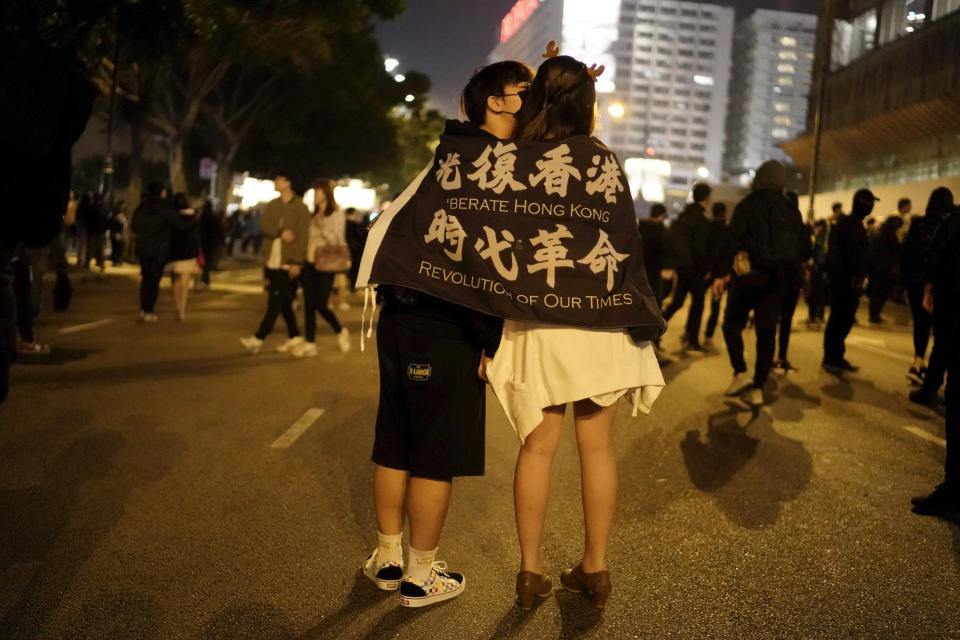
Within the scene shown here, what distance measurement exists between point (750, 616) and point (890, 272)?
12.2 m

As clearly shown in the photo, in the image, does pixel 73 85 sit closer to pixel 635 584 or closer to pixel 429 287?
pixel 429 287

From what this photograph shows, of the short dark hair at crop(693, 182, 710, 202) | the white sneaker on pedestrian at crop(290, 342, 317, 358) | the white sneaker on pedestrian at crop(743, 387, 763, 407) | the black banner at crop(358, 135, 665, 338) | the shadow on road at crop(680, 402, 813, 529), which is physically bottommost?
the white sneaker on pedestrian at crop(290, 342, 317, 358)

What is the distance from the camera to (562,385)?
10.4 feet

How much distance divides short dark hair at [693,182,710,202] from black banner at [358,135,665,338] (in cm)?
782

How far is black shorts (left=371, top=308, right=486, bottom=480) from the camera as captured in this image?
10.5 ft

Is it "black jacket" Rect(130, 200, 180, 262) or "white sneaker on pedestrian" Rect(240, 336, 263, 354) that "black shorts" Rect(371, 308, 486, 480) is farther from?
"black jacket" Rect(130, 200, 180, 262)

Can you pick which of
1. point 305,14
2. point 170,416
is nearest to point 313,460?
point 170,416

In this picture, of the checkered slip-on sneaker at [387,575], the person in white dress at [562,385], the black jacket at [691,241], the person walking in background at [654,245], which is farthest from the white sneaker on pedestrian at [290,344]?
the person in white dress at [562,385]

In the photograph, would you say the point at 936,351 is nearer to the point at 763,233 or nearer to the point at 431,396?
the point at 763,233

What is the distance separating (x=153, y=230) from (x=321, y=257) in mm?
3649

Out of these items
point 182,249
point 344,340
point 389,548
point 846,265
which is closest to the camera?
point 389,548

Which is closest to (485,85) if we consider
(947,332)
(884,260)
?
Result: (947,332)

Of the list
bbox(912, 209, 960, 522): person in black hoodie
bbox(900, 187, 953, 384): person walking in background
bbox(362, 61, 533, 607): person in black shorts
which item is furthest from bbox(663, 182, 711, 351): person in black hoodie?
bbox(362, 61, 533, 607): person in black shorts

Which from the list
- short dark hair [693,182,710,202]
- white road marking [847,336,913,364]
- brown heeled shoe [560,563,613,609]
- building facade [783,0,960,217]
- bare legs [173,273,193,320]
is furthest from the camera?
building facade [783,0,960,217]
